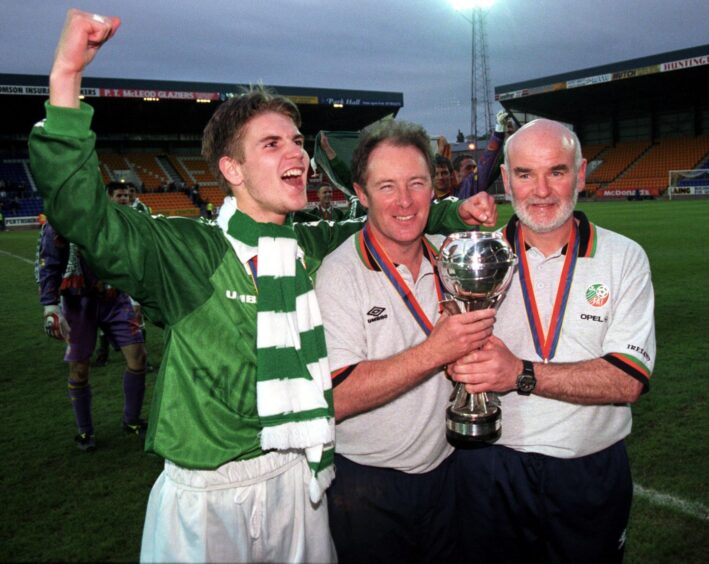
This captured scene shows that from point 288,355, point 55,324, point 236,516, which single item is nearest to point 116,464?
point 55,324

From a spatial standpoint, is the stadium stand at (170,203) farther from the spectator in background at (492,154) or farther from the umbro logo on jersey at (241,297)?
the umbro logo on jersey at (241,297)

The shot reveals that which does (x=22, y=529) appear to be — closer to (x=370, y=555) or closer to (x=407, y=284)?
(x=370, y=555)

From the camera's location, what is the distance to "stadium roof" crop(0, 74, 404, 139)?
111ft

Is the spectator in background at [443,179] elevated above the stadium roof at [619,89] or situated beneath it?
situated beneath

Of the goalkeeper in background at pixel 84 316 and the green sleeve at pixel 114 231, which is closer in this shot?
the green sleeve at pixel 114 231

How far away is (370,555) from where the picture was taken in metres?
2.13

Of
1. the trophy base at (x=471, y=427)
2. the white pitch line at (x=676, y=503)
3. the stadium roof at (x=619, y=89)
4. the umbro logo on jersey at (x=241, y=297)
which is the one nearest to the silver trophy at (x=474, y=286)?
the trophy base at (x=471, y=427)

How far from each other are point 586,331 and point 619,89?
142 ft

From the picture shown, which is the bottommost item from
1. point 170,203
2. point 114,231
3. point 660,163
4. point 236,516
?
point 236,516

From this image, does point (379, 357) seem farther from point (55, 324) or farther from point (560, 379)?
point (55, 324)

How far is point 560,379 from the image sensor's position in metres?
1.96

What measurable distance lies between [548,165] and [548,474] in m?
1.13

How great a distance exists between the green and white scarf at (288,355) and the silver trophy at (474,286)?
0.44m

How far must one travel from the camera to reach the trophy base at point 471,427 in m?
1.91
